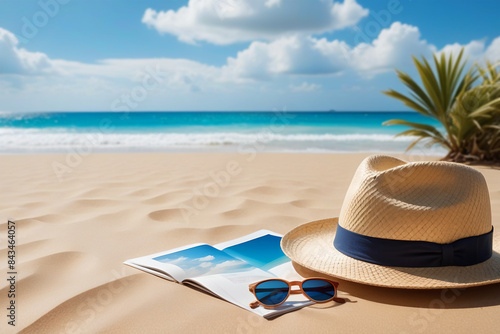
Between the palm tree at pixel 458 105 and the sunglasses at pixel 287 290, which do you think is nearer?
the sunglasses at pixel 287 290

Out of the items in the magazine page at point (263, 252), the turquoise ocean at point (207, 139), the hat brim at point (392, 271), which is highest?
the turquoise ocean at point (207, 139)

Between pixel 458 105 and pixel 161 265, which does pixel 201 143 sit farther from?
pixel 161 265

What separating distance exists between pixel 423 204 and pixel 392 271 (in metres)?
0.27

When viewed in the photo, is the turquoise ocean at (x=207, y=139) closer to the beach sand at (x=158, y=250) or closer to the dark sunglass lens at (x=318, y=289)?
the beach sand at (x=158, y=250)

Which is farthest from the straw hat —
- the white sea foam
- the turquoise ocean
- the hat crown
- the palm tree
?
the white sea foam

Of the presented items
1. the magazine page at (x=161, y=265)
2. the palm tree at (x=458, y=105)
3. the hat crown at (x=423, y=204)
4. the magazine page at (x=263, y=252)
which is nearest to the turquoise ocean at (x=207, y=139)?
the palm tree at (x=458, y=105)

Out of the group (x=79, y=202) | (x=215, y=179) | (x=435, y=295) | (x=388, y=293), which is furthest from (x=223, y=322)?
(x=215, y=179)

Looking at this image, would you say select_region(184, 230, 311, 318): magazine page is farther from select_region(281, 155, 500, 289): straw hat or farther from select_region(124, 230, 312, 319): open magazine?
select_region(281, 155, 500, 289): straw hat

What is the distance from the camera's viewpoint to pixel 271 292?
56.6 inches

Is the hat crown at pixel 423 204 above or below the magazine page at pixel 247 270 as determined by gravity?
above

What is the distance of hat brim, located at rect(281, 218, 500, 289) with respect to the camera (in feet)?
4.50

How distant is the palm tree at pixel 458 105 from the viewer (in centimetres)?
504

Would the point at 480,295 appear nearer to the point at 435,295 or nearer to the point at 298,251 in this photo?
the point at 435,295

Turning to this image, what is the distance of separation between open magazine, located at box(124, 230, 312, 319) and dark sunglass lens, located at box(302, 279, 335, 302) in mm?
39
